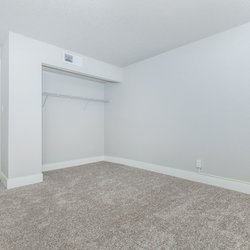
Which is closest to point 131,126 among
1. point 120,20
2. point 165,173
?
point 165,173

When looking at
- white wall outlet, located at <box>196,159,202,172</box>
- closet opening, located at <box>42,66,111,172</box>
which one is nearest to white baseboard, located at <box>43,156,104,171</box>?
closet opening, located at <box>42,66,111,172</box>

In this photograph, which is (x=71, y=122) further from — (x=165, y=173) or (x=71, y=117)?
(x=165, y=173)

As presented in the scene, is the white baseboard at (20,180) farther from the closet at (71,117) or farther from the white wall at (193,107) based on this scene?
the white wall at (193,107)

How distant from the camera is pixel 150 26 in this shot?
2.39 m

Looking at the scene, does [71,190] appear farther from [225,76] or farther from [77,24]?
[225,76]

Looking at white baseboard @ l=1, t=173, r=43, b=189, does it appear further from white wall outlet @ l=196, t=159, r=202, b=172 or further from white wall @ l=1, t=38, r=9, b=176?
white wall outlet @ l=196, t=159, r=202, b=172

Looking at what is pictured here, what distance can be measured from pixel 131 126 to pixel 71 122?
4.12 ft

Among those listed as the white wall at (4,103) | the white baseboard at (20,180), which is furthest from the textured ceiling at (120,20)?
the white baseboard at (20,180)

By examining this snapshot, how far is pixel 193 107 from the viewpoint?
9.28ft

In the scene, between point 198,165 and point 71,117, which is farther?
point 71,117

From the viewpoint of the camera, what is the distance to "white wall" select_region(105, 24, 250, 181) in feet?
7.85

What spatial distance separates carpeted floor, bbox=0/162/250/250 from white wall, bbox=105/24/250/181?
518 millimetres

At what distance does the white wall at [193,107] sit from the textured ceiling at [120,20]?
30 cm

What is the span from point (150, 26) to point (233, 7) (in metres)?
0.94
